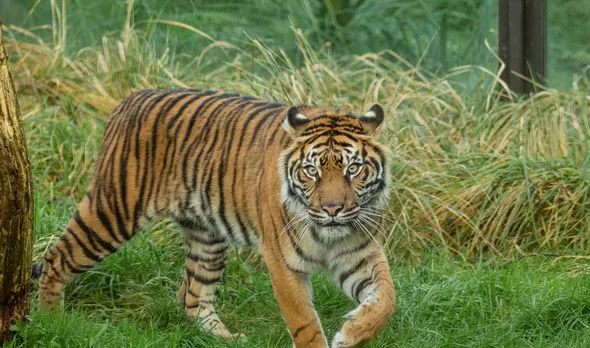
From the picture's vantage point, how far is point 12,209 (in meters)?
3.99

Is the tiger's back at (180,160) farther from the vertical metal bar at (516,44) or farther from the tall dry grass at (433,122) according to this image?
the vertical metal bar at (516,44)

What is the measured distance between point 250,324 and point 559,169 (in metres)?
2.27

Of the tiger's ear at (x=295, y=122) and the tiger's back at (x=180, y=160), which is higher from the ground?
the tiger's ear at (x=295, y=122)

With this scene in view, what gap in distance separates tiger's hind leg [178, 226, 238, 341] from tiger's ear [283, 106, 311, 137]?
3.40 ft

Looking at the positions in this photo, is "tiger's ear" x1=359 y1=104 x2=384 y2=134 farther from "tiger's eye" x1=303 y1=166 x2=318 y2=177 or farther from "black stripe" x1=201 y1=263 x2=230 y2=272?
"black stripe" x1=201 y1=263 x2=230 y2=272

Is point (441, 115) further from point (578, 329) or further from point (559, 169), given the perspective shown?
point (578, 329)

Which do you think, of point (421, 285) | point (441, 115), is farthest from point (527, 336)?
point (441, 115)

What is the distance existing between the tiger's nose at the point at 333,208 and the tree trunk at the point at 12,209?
1.25 meters

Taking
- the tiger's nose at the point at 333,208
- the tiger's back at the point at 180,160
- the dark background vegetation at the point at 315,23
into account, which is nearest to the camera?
the tiger's nose at the point at 333,208

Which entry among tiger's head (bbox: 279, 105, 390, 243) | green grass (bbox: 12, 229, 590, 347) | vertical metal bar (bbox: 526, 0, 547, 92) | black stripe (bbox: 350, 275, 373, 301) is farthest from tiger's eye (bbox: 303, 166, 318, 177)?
vertical metal bar (bbox: 526, 0, 547, 92)

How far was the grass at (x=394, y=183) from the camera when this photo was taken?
485 centimetres

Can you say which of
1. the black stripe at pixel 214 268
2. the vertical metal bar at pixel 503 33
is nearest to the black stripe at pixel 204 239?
the black stripe at pixel 214 268

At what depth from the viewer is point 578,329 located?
4699 millimetres

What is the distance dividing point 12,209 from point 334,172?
1.39m
